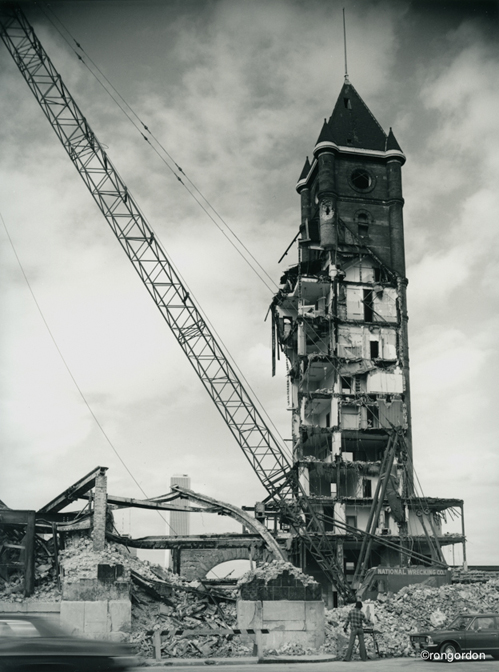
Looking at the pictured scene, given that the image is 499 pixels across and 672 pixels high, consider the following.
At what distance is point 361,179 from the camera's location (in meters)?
76.8

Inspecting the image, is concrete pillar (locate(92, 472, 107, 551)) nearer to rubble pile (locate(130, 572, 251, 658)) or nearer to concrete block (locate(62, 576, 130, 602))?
rubble pile (locate(130, 572, 251, 658))

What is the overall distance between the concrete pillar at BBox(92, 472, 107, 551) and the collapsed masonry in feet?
79.5

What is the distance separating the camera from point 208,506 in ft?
154

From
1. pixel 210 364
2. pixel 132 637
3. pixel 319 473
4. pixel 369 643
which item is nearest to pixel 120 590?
pixel 132 637

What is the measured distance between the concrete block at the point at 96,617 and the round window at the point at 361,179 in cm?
5466

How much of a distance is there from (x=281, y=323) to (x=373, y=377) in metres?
11.4

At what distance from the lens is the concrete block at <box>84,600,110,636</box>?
101ft

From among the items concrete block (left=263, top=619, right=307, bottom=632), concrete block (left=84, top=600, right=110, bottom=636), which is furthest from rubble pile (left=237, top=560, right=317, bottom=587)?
concrete block (left=84, top=600, right=110, bottom=636)

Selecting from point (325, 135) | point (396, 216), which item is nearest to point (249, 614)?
point (396, 216)

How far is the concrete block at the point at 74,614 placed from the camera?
30.6 metres

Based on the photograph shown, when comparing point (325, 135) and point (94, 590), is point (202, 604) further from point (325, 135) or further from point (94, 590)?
point (325, 135)

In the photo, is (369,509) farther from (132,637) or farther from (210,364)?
(132,637)

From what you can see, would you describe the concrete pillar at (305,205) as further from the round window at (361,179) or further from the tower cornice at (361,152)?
the round window at (361,179)

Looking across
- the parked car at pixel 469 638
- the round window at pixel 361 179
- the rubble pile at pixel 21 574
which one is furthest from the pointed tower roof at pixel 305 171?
the parked car at pixel 469 638
